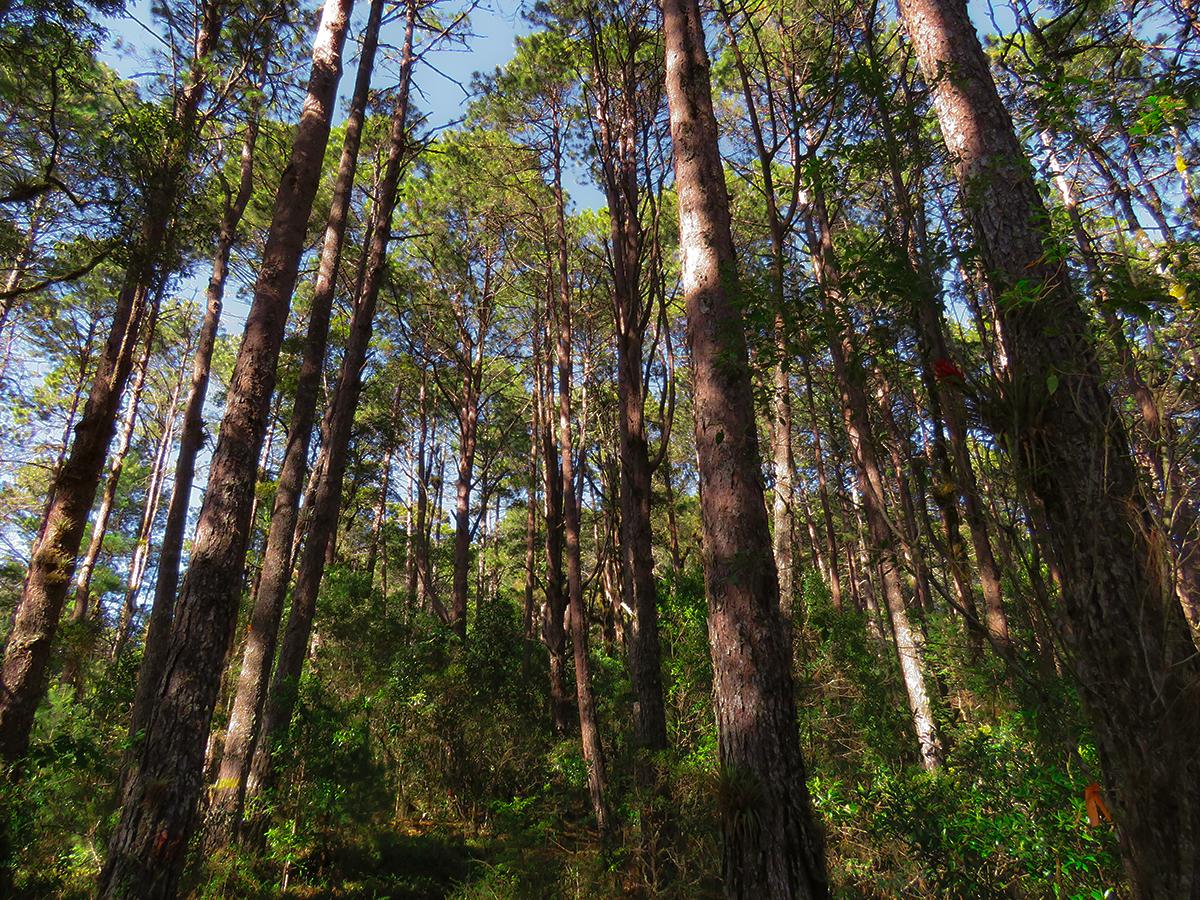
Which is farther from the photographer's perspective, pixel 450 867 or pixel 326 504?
pixel 326 504

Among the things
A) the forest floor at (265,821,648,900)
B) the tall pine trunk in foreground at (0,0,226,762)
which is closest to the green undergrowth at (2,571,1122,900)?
the forest floor at (265,821,648,900)

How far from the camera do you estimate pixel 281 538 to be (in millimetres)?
6418

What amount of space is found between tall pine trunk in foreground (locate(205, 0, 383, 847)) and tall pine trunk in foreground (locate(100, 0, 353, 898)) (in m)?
1.94

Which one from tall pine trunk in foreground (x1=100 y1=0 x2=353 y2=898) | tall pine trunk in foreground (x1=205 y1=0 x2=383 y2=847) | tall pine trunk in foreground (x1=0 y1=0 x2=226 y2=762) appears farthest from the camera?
tall pine trunk in foreground (x1=205 y1=0 x2=383 y2=847)

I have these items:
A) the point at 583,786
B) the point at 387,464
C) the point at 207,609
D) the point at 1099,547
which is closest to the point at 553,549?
the point at 583,786

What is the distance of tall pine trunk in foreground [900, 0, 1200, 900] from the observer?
209 centimetres

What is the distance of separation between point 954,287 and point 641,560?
12.6 ft

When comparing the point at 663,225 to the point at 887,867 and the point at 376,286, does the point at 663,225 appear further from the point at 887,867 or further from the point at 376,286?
the point at 887,867

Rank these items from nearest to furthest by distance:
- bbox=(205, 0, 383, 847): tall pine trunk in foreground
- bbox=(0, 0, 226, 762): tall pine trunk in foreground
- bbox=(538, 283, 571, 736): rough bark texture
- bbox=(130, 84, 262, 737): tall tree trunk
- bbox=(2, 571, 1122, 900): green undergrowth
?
bbox=(2, 571, 1122, 900): green undergrowth, bbox=(0, 0, 226, 762): tall pine trunk in foreground, bbox=(205, 0, 383, 847): tall pine trunk in foreground, bbox=(130, 84, 262, 737): tall tree trunk, bbox=(538, 283, 571, 736): rough bark texture

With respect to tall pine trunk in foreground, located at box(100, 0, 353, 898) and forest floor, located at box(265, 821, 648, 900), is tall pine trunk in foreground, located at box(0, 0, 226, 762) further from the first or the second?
forest floor, located at box(265, 821, 648, 900)

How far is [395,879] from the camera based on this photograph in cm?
593

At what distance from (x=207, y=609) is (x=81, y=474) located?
2923mm

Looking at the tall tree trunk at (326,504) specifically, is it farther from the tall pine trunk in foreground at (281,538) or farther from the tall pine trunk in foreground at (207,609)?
the tall pine trunk in foreground at (207,609)

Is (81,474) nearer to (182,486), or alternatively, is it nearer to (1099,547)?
(182,486)
